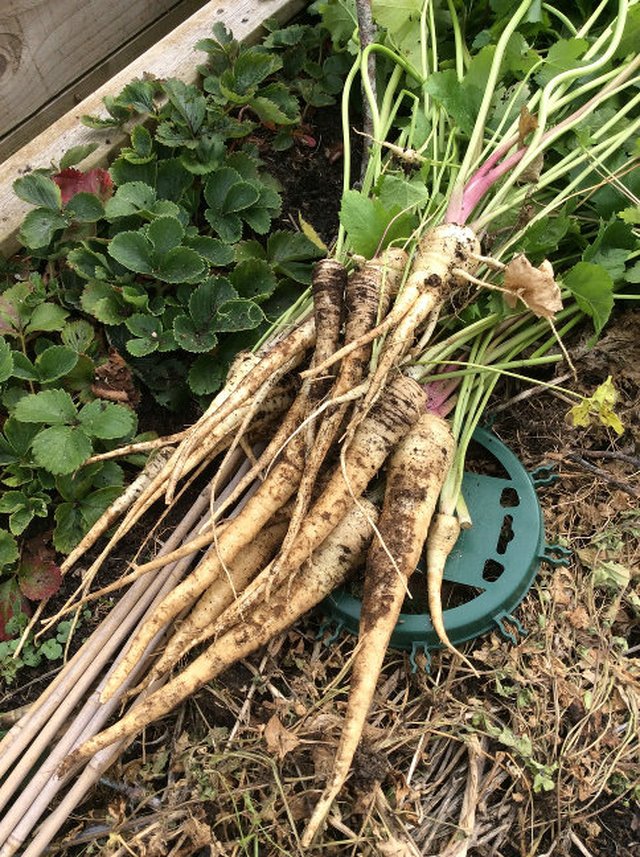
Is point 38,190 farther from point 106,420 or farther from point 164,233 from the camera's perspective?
point 106,420

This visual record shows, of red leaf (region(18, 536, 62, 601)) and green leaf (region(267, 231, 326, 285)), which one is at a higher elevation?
green leaf (region(267, 231, 326, 285))

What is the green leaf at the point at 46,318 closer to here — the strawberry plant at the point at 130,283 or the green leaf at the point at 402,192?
the strawberry plant at the point at 130,283

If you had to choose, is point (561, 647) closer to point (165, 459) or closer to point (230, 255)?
point (165, 459)

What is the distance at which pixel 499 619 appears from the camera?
57.9 inches

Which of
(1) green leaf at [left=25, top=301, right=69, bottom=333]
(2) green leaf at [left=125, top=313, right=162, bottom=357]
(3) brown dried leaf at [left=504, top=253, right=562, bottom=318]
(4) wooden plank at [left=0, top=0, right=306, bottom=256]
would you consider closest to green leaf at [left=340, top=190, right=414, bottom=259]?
(3) brown dried leaf at [left=504, top=253, right=562, bottom=318]

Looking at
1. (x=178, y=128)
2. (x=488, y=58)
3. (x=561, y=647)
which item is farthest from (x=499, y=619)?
(x=178, y=128)

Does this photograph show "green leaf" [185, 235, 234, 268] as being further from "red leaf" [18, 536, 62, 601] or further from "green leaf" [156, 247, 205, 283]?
"red leaf" [18, 536, 62, 601]

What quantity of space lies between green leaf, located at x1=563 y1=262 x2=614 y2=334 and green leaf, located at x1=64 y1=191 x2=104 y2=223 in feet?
3.39

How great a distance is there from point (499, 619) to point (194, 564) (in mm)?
614

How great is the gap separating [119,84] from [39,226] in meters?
0.52

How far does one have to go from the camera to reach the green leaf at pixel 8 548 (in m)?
1.53

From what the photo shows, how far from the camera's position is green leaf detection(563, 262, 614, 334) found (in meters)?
1.44

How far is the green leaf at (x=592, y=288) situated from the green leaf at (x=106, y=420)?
897 millimetres

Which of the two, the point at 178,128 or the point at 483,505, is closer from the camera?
the point at 483,505
